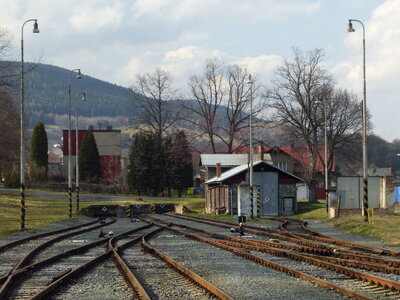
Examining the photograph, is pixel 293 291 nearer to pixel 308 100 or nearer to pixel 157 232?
pixel 157 232

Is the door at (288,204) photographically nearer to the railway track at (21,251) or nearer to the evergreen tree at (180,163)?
the railway track at (21,251)

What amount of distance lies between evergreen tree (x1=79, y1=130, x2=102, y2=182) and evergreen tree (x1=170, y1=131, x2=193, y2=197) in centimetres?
1417

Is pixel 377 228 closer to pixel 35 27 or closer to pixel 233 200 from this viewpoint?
pixel 35 27

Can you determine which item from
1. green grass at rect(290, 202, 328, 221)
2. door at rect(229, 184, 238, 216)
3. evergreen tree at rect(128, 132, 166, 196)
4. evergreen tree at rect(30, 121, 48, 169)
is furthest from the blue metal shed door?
evergreen tree at rect(30, 121, 48, 169)

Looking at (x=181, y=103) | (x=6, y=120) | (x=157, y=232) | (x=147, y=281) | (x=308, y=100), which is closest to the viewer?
(x=147, y=281)

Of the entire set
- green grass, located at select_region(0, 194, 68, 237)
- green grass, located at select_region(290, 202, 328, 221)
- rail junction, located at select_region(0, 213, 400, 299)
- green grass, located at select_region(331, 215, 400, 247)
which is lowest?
green grass, located at select_region(290, 202, 328, 221)

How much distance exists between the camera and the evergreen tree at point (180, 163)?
92.9m

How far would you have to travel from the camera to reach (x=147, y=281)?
14125 mm

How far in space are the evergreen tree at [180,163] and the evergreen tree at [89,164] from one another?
46.5ft

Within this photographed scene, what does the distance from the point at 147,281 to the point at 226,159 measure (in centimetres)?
7283

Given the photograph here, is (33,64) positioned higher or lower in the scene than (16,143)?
higher

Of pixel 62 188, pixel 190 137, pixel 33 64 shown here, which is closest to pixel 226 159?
pixel 190 137

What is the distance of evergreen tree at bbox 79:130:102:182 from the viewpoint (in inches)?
4266

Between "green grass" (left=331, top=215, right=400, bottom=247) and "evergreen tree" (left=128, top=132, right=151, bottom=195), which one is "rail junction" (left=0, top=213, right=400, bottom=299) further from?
"evergreen tree" (left=128, top=132, right=151, bottom=195)
